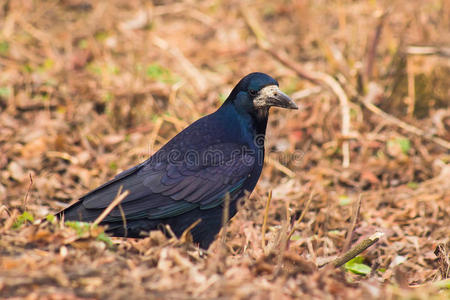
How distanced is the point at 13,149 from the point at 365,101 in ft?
11.4

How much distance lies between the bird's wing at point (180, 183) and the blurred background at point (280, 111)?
0.40 m

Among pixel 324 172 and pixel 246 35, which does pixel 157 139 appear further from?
pixel 246 35

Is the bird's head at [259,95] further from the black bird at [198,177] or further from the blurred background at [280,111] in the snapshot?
the blurred background at [280,111]

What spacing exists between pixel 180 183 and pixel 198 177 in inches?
5.1

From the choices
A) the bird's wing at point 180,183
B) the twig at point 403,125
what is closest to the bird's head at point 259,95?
the bird's wing at point 180,183

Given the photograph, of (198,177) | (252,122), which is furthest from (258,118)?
(198,177)

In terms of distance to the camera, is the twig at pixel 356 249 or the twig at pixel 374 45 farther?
the twig at pixel 374 45

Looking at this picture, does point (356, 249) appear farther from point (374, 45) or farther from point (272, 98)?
point (374, 45)

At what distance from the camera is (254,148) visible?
4.01 metres

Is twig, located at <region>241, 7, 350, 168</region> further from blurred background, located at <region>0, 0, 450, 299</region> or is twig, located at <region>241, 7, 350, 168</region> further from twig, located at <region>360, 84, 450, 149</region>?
twig, located at <region>360, 84, 450, 149</region>

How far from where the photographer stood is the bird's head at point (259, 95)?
4.05 m

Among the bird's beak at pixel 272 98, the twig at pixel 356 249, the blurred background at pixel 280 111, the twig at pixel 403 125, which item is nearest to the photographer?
the twig at pixel 356 249

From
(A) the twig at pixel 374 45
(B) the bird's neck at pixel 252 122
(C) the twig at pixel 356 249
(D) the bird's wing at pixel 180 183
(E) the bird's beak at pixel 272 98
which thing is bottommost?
(C) the twig at pixel 356 249

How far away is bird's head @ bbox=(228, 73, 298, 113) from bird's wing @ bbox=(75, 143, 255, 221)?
34 centimetres
